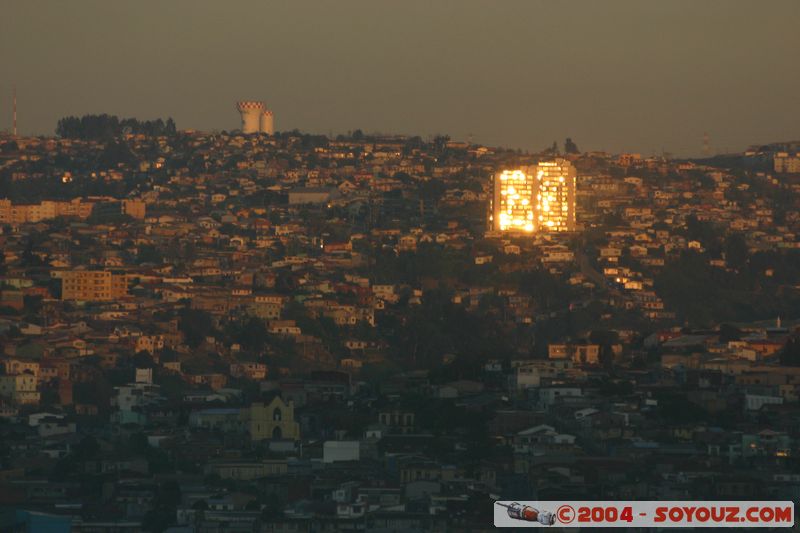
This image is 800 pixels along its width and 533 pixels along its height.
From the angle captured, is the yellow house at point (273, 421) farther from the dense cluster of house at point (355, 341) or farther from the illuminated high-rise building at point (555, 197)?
the illuminated high-rise building at point (555, 197)

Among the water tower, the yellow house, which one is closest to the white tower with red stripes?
the water tower

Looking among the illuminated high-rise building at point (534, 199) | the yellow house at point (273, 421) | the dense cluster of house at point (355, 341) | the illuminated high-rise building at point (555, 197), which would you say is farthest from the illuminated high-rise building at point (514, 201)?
the yellow house at point (273, 421)

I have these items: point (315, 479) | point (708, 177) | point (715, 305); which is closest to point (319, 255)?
point (715, 305)

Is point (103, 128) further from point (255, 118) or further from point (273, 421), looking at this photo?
point (273, 421)

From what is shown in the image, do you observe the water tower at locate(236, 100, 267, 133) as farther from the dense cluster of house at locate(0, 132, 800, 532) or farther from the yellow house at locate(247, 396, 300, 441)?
the yellow house at locate(247, 396, 300, 441)

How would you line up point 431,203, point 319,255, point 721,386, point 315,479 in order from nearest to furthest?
1. point 315,479
2. point 721,386
3. point 319,255
4. point 431,203

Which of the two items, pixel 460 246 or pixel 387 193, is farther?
pixel 387 193

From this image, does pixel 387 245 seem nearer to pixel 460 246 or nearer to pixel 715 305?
pixel 460 246
